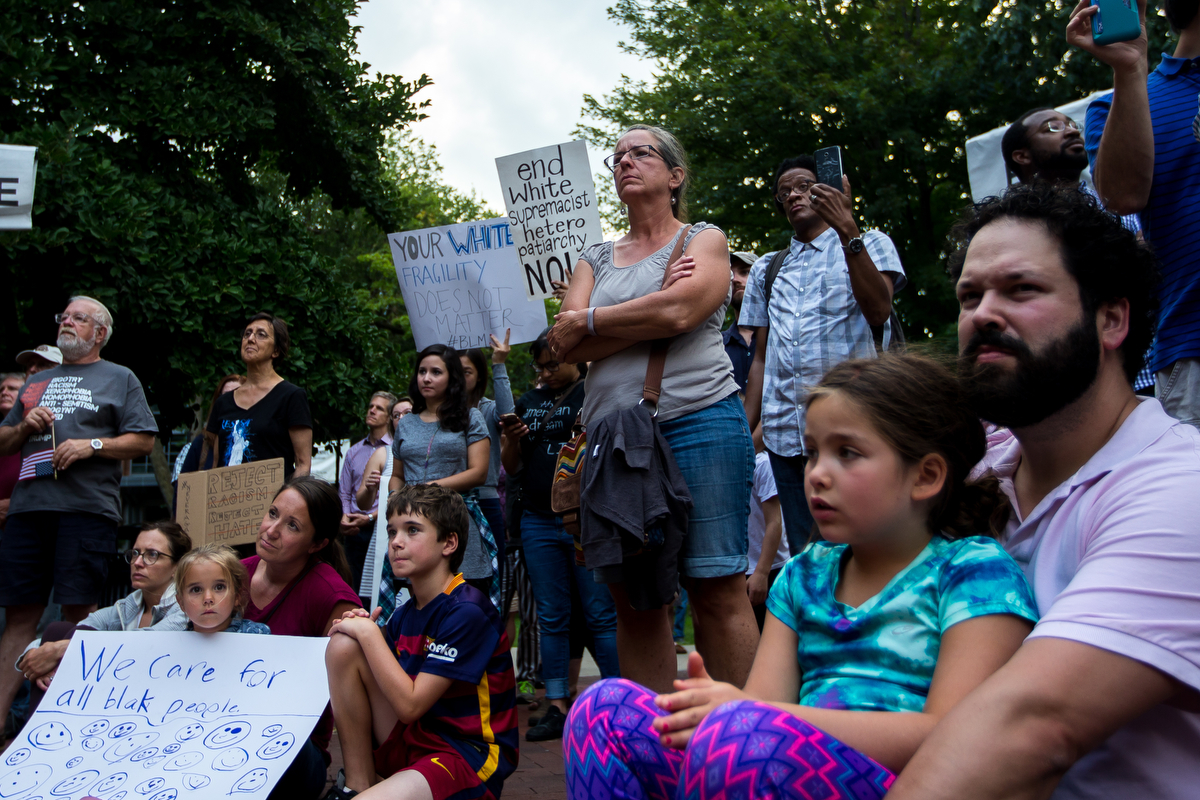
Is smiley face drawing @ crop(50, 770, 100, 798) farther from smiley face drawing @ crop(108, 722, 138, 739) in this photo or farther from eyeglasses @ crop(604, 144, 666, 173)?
eyeglasses @ crop(604, 144, 666, 173)

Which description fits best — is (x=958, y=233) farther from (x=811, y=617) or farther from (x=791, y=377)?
(x=791, y=377)

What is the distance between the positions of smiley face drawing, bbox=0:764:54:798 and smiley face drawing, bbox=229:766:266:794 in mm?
690

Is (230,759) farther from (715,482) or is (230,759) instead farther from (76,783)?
(715,482)

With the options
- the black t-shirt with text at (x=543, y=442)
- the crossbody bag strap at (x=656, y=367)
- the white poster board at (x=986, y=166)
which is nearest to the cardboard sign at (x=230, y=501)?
the black t-shirt with text at (x=543, y=442)

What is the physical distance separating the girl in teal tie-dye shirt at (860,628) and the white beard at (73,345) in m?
4.44

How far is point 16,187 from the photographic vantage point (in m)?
6.26

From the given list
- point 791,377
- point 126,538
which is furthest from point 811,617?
point 126,538

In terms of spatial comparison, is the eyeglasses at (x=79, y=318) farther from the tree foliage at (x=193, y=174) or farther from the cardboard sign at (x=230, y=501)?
the tree foliage at (x=193, y=174)

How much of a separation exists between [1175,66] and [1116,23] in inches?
20.4

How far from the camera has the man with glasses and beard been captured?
4.33ft

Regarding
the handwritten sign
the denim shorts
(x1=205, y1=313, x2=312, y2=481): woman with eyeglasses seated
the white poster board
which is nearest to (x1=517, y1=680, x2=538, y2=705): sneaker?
(x1=205, y1=313, x2=312, y2=481): woman with eyeglasses seated

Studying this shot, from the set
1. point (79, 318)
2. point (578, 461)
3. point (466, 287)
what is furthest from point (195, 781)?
point (466, 287)

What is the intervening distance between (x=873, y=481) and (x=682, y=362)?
5.15 ft

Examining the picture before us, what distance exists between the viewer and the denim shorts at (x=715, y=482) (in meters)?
3.13
